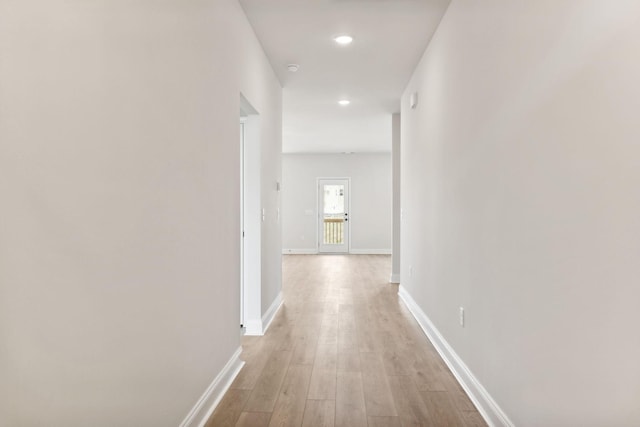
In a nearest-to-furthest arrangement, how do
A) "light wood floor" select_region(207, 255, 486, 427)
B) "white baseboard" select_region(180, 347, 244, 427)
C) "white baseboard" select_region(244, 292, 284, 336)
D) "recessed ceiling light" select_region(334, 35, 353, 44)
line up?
"white baseboard" select_region(180, 347, 244, 427), "light wood floor" select_region(207, 255, 486, 427), "recessed ceiling light" select_region(334, 35, 353, 44), "white baseboard" select_region(244, 292, 284, 336)

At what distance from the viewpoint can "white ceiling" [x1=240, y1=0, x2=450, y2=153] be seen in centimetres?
348

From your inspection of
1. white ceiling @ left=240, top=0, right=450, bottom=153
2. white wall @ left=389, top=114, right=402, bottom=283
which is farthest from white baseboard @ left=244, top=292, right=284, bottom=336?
white wall @ left=389, top=114, right=402, bottom=283

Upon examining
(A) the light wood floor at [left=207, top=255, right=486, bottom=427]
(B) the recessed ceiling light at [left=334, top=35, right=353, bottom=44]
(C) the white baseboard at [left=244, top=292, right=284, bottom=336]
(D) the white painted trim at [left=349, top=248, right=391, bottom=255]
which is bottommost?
(D) the white painted trim at [left=349, top=248, right=391, bottom=255]

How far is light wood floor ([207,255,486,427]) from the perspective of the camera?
254cm

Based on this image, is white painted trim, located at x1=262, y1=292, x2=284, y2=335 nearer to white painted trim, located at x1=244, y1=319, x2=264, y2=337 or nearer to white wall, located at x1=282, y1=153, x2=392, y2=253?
white painted trim, located at x1=244, y1=319, x2=264, y2=337

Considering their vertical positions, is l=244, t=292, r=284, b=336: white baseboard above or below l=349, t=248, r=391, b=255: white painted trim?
above

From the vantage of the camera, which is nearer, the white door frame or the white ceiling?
the white ceiling

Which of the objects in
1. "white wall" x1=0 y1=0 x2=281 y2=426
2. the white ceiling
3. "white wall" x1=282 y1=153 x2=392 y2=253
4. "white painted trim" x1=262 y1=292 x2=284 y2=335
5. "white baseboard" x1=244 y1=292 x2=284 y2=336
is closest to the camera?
"white wall" x1=0 y1=0 x2=281 y2=426

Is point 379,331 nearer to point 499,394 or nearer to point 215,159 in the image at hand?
point 499,394

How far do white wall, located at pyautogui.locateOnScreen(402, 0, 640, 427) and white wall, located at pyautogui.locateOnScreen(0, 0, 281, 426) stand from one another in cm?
153

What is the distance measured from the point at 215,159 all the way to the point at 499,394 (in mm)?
2013

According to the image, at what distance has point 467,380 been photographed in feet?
9.45

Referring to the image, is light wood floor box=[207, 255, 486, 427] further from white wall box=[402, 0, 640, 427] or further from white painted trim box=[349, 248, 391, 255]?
white painted trim box=[349, 248, 391, 255]

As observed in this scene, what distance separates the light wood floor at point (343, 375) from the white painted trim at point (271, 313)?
62mm
